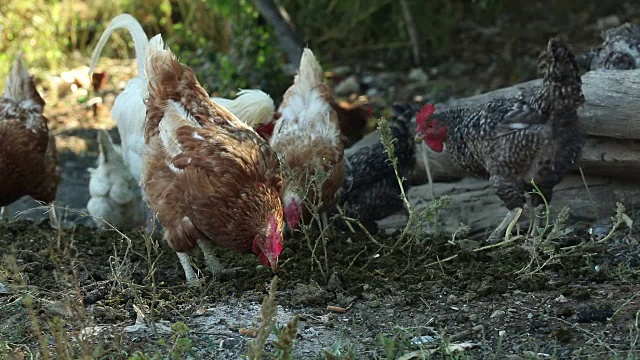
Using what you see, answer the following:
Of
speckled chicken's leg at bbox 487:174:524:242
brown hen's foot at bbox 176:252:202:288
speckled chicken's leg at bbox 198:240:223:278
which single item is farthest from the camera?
speckled chicken's leg at bbox 487:174:524:242

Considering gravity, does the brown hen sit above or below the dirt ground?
above

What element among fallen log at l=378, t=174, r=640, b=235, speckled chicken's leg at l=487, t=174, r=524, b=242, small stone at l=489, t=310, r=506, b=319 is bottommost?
fallen log at l=378, t=174, r=640, b=235

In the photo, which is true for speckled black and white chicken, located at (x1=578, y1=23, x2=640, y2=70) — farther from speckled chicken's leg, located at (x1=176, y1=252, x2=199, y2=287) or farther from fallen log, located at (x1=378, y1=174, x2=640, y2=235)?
speckled chicken's leg, located at (x1=176, y1=252, x2=199, y2=287)

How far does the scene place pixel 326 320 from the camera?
14.7 ft

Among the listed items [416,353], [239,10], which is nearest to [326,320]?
[416,353]

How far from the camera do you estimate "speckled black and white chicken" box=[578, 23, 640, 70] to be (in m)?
6.54

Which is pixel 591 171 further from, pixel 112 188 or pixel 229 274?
pixel 112 188

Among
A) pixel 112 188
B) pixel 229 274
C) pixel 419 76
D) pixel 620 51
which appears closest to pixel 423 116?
pixel 620 51

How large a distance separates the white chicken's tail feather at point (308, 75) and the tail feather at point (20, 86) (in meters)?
1.90

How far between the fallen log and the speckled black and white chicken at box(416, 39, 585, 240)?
40 centimetres

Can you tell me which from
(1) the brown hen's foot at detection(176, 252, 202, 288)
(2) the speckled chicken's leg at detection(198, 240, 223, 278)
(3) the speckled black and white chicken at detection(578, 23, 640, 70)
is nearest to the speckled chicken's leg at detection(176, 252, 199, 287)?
(1) the brown hen's foot at detection(176, 252, 202, 288)

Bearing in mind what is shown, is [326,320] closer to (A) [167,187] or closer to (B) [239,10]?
(A) [167,187]

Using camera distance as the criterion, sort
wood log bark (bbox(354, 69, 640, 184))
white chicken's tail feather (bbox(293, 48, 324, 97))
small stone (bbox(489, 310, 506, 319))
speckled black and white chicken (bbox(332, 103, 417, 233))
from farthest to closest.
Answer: speckled black and white chicken (bbox(332, 103, 417, 233)) → white chicken's tail feather (bbox(293, 48, 324, 97)) → wood log bark (bbox(354, 69, 640, 184)) → small stone (bbox(489, 310, 506, 319))

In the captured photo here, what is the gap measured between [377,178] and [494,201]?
0.85m
